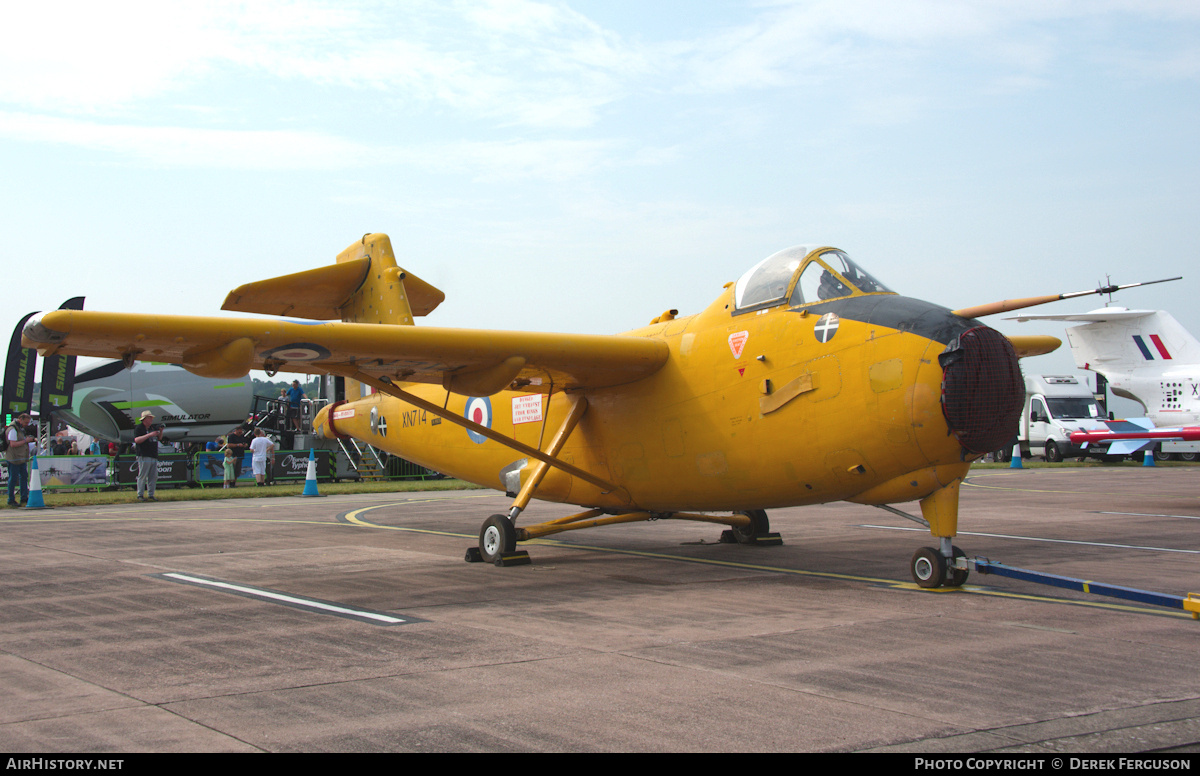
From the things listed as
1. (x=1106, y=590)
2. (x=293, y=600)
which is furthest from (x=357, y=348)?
(x=1106, y=590)

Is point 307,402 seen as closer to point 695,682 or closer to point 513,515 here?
point 513,515

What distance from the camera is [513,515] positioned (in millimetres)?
10984

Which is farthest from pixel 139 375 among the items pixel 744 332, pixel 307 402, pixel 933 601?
pixel 933 601

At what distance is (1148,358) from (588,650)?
1077 inches

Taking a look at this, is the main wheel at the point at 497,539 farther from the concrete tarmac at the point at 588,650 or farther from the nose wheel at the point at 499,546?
the concrete tarmac at the point at 588,650

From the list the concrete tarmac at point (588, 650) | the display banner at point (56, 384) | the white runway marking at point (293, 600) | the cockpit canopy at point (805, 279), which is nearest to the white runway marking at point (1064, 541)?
the concrete tarmac at point (588, 650)

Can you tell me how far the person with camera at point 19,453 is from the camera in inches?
788

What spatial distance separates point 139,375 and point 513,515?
28.0 m

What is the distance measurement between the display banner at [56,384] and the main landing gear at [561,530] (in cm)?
2200

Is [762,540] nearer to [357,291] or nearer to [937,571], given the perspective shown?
[937,571]

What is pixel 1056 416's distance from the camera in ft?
129

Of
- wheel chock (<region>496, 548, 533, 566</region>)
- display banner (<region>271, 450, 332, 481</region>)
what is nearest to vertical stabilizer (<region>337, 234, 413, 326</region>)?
wheel chock (<region>496, 548, 533, 566</region>)

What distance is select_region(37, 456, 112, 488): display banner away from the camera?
79.7ft

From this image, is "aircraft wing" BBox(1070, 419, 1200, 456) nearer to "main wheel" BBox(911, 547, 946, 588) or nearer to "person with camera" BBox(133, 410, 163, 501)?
"main wheel" BBox(911, 547, 946, 588)
